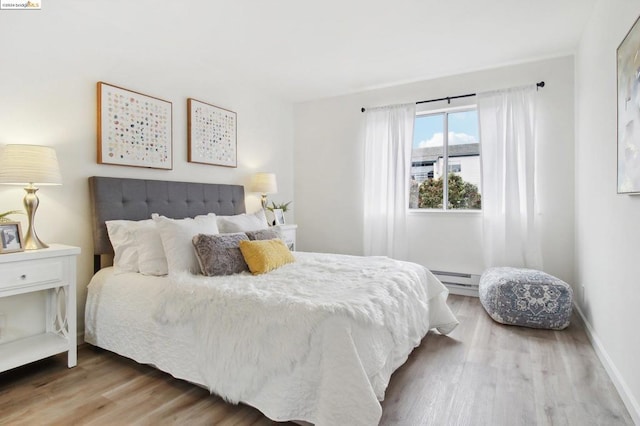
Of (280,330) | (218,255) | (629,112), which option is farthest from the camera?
(218,255)

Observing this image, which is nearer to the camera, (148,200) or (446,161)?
(148,200)

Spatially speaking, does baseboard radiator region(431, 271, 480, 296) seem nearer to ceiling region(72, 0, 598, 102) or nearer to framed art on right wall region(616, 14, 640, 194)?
framed art on right wall region(616, 14, 640, 194)

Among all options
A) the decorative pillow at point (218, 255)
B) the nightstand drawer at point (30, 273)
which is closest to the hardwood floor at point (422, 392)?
the nightstand drawer at point (30, 273)

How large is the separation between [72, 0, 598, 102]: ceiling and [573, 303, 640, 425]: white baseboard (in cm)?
247

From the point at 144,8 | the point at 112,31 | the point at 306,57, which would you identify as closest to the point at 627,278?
the point at 306,57

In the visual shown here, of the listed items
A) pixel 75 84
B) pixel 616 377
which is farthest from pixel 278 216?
pixel 616 377

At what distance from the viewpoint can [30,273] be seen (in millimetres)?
2082

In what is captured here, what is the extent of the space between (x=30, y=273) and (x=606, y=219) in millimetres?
3630

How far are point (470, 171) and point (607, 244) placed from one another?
1882 millimetres

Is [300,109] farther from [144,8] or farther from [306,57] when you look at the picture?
[144,8]

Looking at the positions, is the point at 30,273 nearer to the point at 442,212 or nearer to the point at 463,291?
the point at 442,212

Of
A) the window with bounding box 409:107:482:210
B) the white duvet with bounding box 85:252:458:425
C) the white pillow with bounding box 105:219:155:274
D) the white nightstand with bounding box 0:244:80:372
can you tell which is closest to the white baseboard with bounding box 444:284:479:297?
the window with bounding box 409:107:482:210

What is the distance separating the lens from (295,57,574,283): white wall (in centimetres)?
350

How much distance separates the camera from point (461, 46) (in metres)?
3.26
